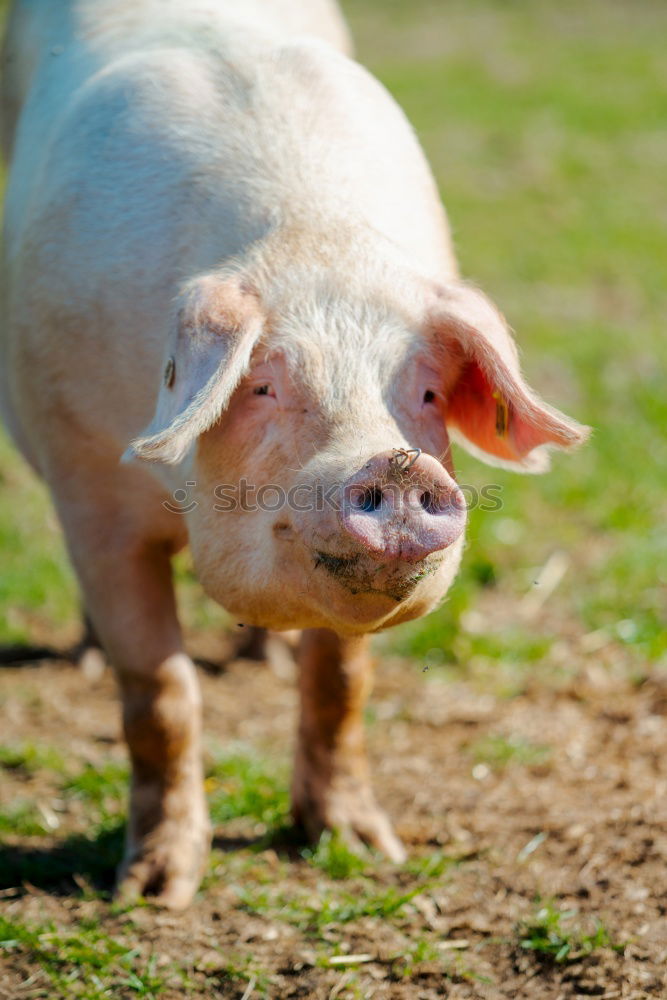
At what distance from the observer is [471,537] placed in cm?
562

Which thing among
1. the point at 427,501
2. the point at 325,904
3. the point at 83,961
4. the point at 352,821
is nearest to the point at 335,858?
the point at 352,821

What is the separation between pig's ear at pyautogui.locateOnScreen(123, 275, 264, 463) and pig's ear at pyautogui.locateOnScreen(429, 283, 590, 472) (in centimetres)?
44

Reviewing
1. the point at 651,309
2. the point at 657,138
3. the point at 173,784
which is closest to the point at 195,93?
the point at 173,784

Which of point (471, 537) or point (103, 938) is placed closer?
point (103, 938)

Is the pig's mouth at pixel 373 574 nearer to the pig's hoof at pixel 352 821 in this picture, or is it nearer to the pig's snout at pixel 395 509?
the pig's snout at pixel 395 509

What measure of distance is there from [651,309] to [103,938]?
258 inches

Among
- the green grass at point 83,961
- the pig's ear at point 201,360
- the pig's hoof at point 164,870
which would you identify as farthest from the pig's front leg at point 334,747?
the pig's ear at point 201,360

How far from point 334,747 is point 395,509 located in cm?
158

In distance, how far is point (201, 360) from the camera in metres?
2.79

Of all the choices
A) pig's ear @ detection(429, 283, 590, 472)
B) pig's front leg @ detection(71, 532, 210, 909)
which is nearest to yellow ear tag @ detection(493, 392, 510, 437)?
pig's ear @ detection(429, 283, 590, 472)

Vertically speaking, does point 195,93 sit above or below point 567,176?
above

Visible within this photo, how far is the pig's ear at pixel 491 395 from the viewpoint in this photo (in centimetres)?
290

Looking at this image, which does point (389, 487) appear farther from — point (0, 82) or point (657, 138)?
point (657, 138)

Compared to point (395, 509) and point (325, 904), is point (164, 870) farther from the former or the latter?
point (395, 509)
